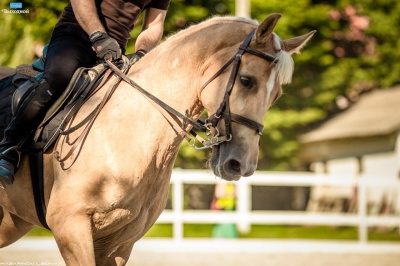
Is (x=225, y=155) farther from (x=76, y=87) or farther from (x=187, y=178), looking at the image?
(x=187, y=178)

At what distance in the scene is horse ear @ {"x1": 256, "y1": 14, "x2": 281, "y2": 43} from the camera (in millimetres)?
4652

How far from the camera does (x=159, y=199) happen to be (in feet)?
17.5

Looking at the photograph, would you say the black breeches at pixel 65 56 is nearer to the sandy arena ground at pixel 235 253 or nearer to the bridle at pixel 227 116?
the bridle at pixel 227 116

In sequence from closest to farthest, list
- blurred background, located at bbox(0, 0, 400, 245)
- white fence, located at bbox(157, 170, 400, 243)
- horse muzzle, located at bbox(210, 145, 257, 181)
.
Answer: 1. horse muzzle, located at bbox(210, 145, 257, 181)
2. white fence, located at bbox(157, 170, 400, 243)
3. blurred background, located at bbox(0, 0, 400, 245)

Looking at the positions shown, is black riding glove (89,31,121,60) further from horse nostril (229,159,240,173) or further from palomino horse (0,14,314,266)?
horse nostril (229,159,240,173)

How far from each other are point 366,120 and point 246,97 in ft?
80.6

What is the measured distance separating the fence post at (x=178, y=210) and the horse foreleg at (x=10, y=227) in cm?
866

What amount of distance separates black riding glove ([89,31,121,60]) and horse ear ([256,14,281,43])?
1144mm

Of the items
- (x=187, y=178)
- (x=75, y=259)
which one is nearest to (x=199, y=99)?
(x=75, y=259)

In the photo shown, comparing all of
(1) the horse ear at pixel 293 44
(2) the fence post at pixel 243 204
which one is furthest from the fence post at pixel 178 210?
(1) the horse ear at pixel 293 44

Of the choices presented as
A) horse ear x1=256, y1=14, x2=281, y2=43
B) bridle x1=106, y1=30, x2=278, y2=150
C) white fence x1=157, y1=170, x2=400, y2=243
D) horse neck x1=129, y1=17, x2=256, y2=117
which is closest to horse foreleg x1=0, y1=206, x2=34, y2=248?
horse neck x1=129, y1=17, x2=256, y2=117

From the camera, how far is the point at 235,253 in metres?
13.3

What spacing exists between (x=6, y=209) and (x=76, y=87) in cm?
134

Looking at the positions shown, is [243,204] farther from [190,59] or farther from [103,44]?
[190,59]
